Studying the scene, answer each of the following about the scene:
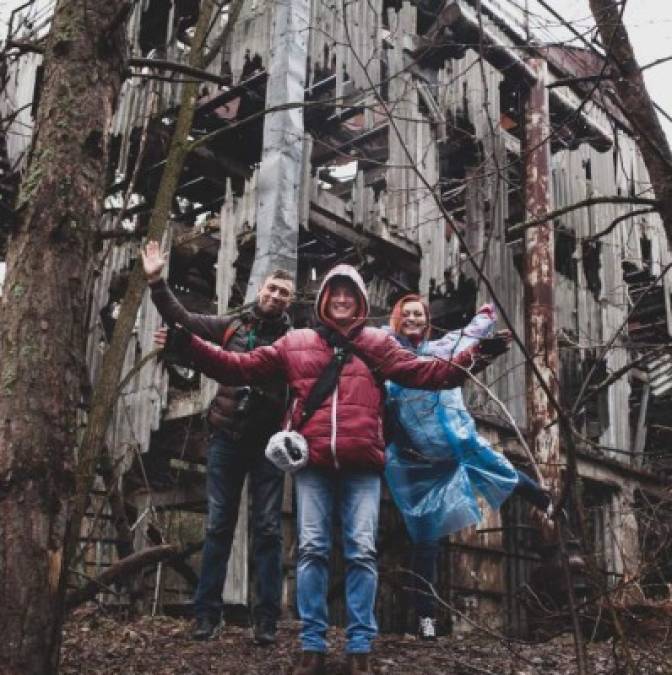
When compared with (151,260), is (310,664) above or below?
below

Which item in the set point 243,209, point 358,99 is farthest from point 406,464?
point 358,99

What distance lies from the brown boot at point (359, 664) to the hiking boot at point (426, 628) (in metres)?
1.34

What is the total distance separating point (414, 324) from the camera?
5.73 metres

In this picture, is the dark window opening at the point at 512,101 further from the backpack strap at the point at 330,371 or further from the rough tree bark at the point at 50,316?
the rough tree bark at the point at 50,316

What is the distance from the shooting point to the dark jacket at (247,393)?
5301 mm

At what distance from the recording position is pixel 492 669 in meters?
5.05

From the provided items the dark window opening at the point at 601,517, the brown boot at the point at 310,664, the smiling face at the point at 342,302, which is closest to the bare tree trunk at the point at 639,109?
the smiling face at the point at 342,302

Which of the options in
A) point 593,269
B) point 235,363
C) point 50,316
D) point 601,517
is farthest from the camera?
point 593,269

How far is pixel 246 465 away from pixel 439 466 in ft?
4.27

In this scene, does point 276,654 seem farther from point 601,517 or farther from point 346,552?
point 601,517

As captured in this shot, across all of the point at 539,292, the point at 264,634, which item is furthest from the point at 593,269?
the point at 264,634

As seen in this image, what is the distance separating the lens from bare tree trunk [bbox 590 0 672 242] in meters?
4.08

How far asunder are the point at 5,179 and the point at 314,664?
2794 mm

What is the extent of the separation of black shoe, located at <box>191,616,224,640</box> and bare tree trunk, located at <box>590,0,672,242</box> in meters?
3.47
